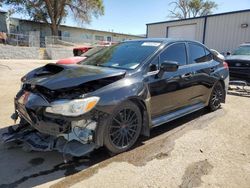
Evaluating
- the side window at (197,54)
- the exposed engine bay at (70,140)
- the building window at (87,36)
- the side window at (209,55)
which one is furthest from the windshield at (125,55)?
the building window at (87,36)

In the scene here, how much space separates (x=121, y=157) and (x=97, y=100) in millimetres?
942

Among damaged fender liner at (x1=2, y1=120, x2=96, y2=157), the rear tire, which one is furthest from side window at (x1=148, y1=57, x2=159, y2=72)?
the rear tire

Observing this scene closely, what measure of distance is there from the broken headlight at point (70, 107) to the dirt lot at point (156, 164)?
0.77 metres

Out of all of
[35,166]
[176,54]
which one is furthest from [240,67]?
[35,166]

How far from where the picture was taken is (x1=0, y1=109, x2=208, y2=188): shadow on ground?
2775 millimetres

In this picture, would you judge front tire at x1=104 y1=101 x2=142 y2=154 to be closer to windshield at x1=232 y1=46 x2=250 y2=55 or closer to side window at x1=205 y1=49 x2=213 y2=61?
side window at x1=205 y1=49 x2=213 y2=61

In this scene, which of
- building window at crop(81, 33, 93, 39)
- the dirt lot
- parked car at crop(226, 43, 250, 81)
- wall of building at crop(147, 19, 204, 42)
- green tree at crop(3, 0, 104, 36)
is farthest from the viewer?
building window at crop(81, 33, 93, 39)

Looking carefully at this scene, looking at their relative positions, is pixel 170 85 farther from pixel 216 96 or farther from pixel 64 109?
pixel 216 96

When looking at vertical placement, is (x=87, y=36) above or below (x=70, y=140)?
above

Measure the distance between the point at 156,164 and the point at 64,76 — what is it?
1680 mm

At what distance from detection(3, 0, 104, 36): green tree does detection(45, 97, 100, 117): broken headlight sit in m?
30.0

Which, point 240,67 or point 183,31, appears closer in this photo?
point 240,67

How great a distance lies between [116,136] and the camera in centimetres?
330

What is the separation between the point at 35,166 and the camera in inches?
121
